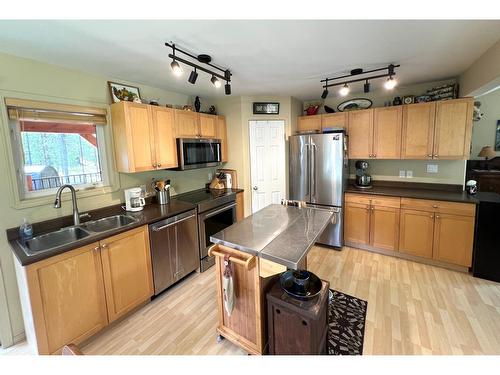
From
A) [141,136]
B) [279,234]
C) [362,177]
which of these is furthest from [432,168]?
[141,136]

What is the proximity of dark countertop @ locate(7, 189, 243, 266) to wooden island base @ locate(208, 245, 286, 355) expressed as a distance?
0.94 metres

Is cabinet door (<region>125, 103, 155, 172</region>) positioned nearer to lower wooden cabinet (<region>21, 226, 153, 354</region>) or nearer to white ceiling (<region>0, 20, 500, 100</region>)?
white ceiling (<region>0, 20, 500, 100</region>)

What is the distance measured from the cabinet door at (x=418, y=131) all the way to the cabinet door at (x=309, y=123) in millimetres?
1171

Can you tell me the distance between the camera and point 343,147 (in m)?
3.16

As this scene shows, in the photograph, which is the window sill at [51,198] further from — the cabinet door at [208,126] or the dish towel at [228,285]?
the dish towel at [228,285]

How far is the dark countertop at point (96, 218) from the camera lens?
5.26 feet

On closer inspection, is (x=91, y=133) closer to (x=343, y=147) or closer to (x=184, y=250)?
(x=184, y=250)

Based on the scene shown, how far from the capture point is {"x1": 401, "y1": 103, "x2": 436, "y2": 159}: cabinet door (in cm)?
291

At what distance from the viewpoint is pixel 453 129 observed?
2793 mm

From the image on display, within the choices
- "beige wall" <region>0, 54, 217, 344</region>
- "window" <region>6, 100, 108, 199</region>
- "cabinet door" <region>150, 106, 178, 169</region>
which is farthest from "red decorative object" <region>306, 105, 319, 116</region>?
"window" <region>6, 100, 108, 199</region>

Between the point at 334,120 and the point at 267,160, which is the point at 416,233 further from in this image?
the point at 267,160

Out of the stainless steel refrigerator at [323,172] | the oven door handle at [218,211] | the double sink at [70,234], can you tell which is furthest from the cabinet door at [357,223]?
the double sink at [70,234]

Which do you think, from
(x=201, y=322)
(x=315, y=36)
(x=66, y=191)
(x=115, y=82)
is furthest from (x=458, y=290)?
(x=115, y=82)

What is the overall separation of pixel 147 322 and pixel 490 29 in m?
3.65
